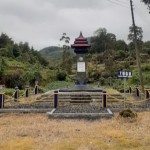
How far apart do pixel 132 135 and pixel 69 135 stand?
2.15m

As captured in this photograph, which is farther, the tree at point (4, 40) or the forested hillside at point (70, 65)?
the tree at point (4, 40)

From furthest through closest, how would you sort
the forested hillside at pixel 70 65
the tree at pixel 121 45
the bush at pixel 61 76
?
the tree at pixel 121 45, the bush at pixel 61 76, the forested hillside at pixel 70 65

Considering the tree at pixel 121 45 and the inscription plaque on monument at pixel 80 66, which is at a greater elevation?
the tree at pixel 121 45

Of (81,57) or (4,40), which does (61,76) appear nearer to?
(4,40)

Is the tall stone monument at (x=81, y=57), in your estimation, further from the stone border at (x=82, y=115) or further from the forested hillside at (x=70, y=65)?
the forested hillside at (x=70, y=65)

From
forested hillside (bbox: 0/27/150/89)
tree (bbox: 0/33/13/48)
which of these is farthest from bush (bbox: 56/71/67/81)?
tree (bbox: 0/33/13/48)

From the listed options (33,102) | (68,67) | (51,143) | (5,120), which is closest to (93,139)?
(51,143)

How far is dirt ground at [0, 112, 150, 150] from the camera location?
10.1 m

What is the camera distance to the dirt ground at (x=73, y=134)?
10.1 metres

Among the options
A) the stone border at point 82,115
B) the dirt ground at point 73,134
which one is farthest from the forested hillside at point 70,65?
Result: the dirt ground at point 73,134

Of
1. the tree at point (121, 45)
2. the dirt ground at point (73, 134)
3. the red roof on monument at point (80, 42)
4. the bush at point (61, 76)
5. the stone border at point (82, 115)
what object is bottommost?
the dirt ground at point (73, 134)

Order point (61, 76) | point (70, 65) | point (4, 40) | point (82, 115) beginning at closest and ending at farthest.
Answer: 1. point (82, 115)
2. point (61, 76)
3. point (70, 65)
4. point (4, 40)

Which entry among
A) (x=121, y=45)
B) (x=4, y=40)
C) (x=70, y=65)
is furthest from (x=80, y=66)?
(x=121, y=45)

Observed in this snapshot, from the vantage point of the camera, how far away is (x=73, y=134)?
38.5ft
